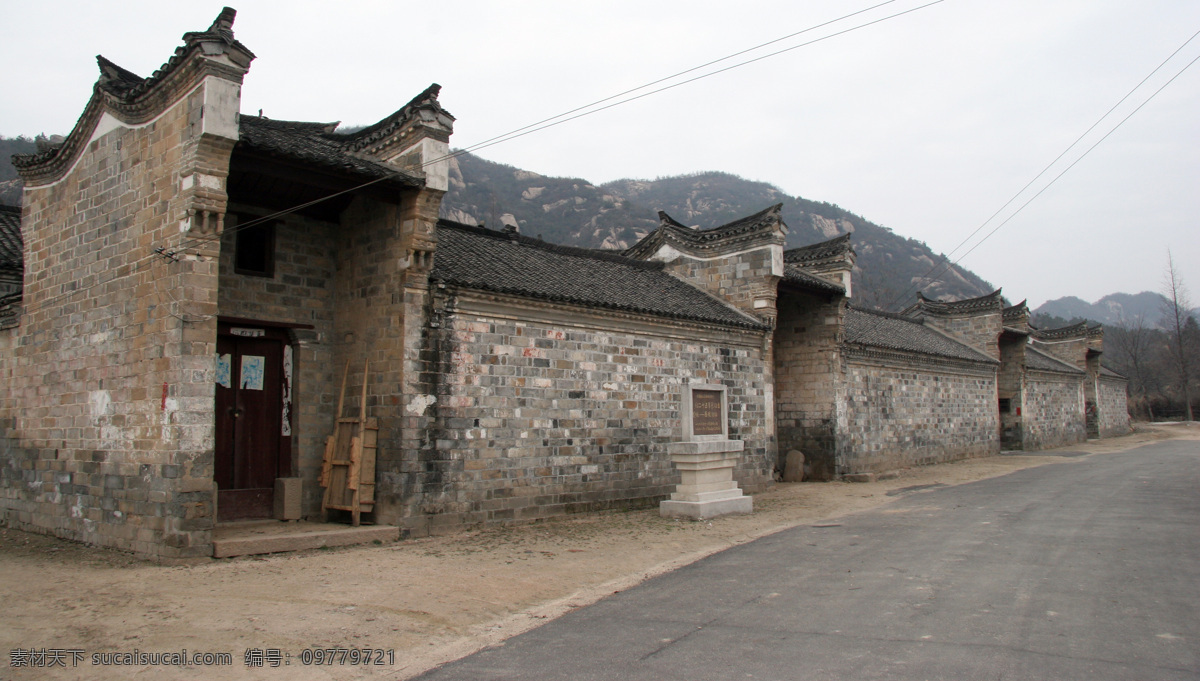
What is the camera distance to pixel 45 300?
11164 millimetres

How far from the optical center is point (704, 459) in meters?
12.5

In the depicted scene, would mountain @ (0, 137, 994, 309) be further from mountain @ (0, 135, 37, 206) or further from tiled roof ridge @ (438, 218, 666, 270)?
tiled roof ridge @ (438, 218, 666, 270)

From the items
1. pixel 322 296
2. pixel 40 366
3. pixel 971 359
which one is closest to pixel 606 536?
pixel 322 296

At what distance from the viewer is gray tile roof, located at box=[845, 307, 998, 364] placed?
2291 cm

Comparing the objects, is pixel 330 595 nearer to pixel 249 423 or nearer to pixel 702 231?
pixel 249 423

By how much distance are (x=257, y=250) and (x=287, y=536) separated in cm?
437

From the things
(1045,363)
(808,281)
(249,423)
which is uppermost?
(808,281)

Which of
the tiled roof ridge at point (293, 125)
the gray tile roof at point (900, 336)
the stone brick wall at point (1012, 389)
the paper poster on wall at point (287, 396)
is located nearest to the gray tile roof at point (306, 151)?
the tiled roof ridge at point (293, 125)

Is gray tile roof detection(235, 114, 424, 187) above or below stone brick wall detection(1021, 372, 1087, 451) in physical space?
above

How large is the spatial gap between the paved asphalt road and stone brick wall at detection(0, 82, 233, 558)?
5110mm

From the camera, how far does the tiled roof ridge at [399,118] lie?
10.9 meters

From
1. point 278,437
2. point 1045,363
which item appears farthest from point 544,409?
point 1045,363

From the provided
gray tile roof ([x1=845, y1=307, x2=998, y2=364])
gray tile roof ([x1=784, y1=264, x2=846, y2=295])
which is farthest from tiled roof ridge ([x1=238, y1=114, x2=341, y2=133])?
gray tile roof ([x1=845, y1=307, x2=998, y2=364])

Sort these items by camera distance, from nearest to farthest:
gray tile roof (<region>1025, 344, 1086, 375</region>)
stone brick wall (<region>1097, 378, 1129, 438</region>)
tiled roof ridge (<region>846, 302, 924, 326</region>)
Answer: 1. tiled roof ridge (<region>846, 302, 924, 326</region>)
2. gray tile roof (<region>1025, 344, 1086, 375</region>)
3. stone brick wall (<region>1097, 378, 1129, 438</region>)
